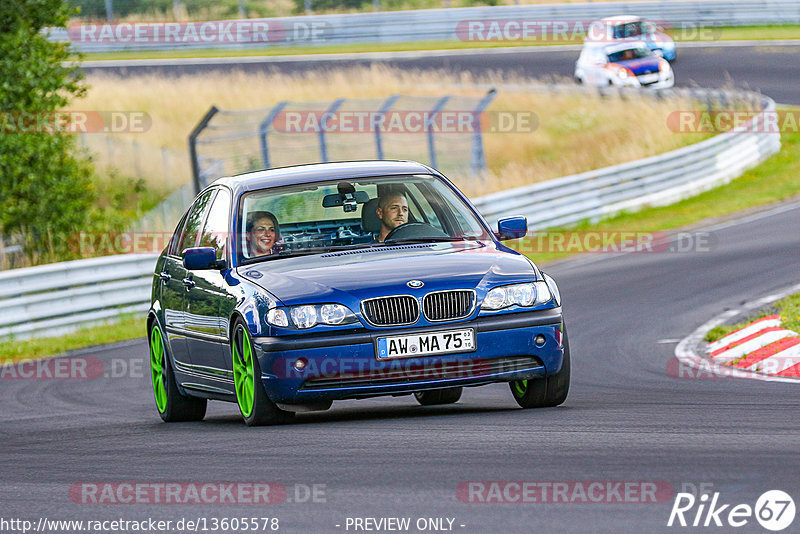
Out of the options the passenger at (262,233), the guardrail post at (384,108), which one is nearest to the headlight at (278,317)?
the passenger at (262,233)

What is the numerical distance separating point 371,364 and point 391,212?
1.59m

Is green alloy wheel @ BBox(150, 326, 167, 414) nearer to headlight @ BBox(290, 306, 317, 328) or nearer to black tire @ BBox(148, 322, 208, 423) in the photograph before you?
black tire @ BBox(148, 322, 208, 423)

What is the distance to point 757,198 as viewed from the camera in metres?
24.8

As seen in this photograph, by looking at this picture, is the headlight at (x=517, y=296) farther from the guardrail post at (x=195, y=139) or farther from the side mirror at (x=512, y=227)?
the guardrail post at (x=195, y=139)

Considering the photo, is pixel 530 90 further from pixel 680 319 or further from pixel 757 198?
pixel 680 319

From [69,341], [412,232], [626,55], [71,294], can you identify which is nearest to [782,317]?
[412,232]

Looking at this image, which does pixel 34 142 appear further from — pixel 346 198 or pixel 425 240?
pixel 425 240

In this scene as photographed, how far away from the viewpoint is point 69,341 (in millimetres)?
16641

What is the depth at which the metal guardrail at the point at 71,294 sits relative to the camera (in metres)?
16.8

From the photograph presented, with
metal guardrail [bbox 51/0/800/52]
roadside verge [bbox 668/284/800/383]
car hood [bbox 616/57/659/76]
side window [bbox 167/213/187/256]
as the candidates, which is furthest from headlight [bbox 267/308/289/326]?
metal guardrail [bbox 51/0/800/52]

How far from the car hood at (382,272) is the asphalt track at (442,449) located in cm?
74

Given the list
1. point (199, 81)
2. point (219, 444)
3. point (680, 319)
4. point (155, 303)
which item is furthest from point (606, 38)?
point (219, 444)

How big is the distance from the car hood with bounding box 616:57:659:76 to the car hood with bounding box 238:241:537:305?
28425 mm

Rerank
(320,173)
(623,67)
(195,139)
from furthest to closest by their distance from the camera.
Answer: (623,67) → (195,139) → (320,173)
